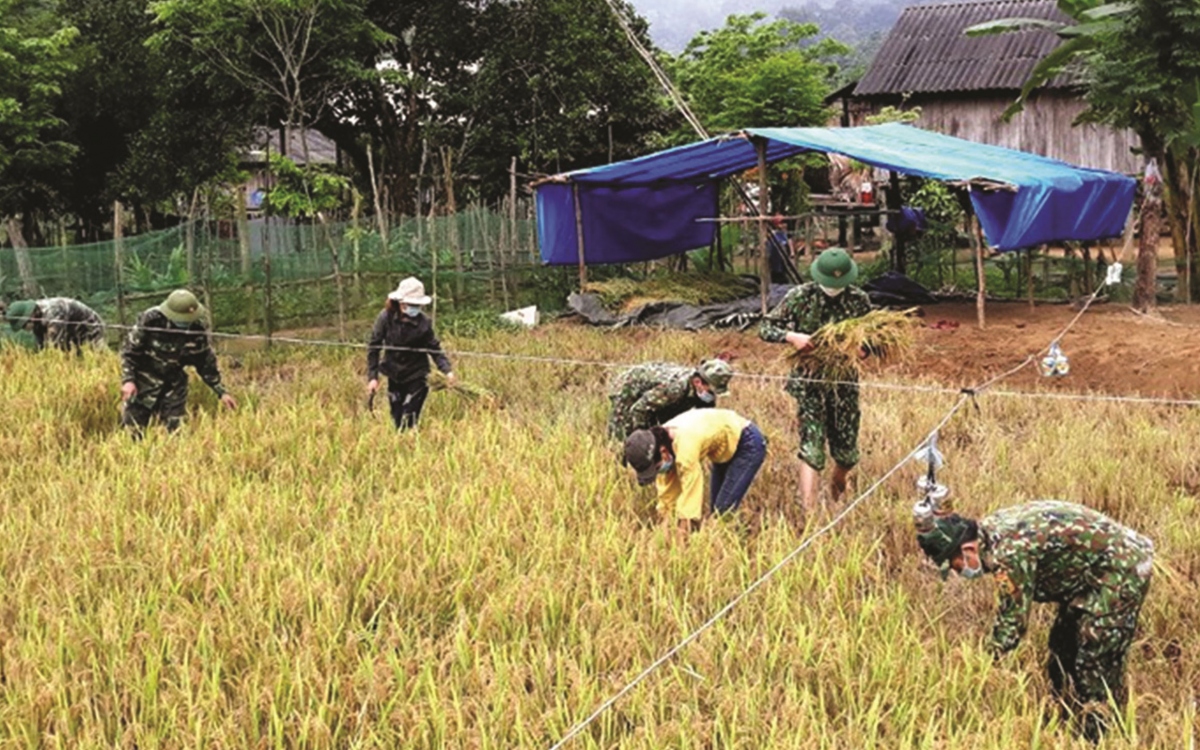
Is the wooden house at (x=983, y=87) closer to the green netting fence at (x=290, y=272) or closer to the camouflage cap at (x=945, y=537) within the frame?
the green netting fence at (x=290, y=272)

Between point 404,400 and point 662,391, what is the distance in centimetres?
215

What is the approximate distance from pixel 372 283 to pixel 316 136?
66.5 feet

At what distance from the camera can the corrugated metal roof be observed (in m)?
16.9

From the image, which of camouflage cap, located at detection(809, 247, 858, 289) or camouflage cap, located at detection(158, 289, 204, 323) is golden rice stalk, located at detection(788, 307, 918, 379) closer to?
camouflage cap, located at detection(809, 247, 858, 289)

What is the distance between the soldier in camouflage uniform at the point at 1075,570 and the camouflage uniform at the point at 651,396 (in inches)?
67.9

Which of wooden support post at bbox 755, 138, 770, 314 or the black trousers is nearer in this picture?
the black trousers

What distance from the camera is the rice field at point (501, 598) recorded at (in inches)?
98.4

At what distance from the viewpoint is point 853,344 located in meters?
4.21

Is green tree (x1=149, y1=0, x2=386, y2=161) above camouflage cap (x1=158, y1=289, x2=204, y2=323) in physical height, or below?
above

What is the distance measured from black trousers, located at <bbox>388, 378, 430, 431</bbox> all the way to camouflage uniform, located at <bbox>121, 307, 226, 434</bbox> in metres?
0.95

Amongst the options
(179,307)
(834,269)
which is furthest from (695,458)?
(179,307)

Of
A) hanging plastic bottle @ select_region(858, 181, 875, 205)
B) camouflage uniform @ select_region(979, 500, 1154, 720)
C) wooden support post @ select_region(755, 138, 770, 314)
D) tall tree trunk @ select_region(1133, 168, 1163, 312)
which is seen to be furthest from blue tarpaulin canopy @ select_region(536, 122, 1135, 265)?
camouflage uniform @ select_region(979, 500, 1154, 720)

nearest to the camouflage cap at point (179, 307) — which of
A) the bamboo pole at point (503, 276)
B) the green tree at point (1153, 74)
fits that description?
the bamboo pole at point (503, 276)

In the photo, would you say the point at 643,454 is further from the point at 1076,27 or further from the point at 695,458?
the point at 1076,27
